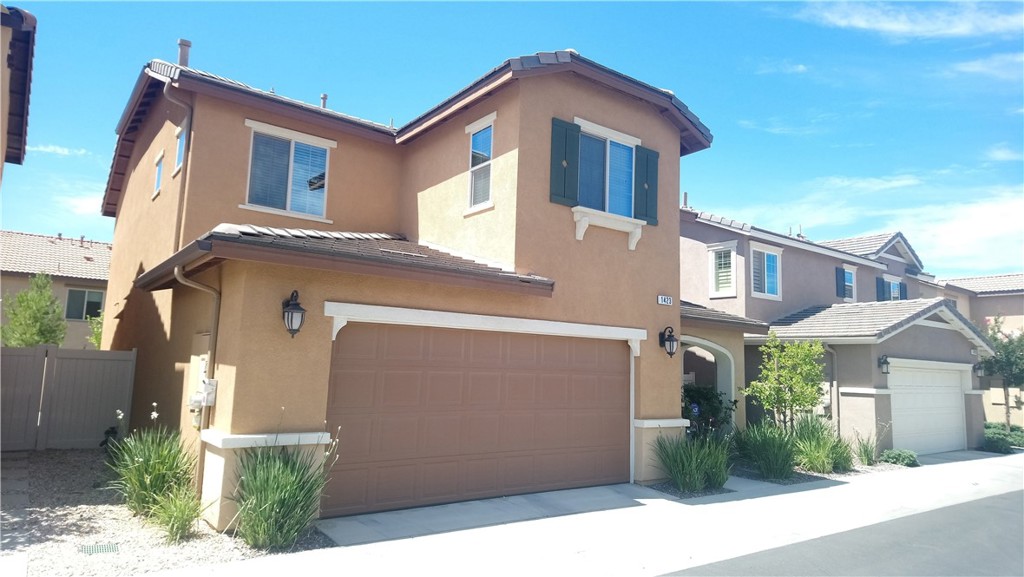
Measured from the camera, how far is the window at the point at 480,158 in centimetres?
1068

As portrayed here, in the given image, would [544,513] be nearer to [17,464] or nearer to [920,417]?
[17,464]

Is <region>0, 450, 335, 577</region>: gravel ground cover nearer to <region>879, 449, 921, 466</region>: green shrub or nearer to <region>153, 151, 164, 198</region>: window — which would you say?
<region>153, 151, 164, 198</region>: window

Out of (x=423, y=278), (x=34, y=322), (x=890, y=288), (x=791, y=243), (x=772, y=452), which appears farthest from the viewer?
(x=890, y=288)

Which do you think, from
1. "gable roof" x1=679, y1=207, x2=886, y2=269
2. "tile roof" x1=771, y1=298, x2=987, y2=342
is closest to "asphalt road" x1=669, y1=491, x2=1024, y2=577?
"tile roof" x1=771, y1=298, x2=987, y2=342

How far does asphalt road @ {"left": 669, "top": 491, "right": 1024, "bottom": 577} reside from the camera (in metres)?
6.88

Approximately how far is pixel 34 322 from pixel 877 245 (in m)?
29.7

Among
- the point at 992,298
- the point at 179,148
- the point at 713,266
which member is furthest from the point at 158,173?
the point at 992,298

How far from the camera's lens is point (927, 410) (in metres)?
17.4

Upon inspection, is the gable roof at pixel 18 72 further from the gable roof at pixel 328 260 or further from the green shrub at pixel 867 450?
the green shrub at pixel 867 450

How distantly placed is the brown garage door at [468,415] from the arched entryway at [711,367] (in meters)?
2.99

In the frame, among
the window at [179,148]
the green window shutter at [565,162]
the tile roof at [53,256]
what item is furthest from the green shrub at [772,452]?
the tile roof at [53,256]

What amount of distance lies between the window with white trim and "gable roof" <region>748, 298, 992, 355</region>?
8.00m

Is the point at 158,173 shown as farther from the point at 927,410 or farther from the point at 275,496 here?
the point at 927,410

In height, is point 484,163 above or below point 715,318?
above
